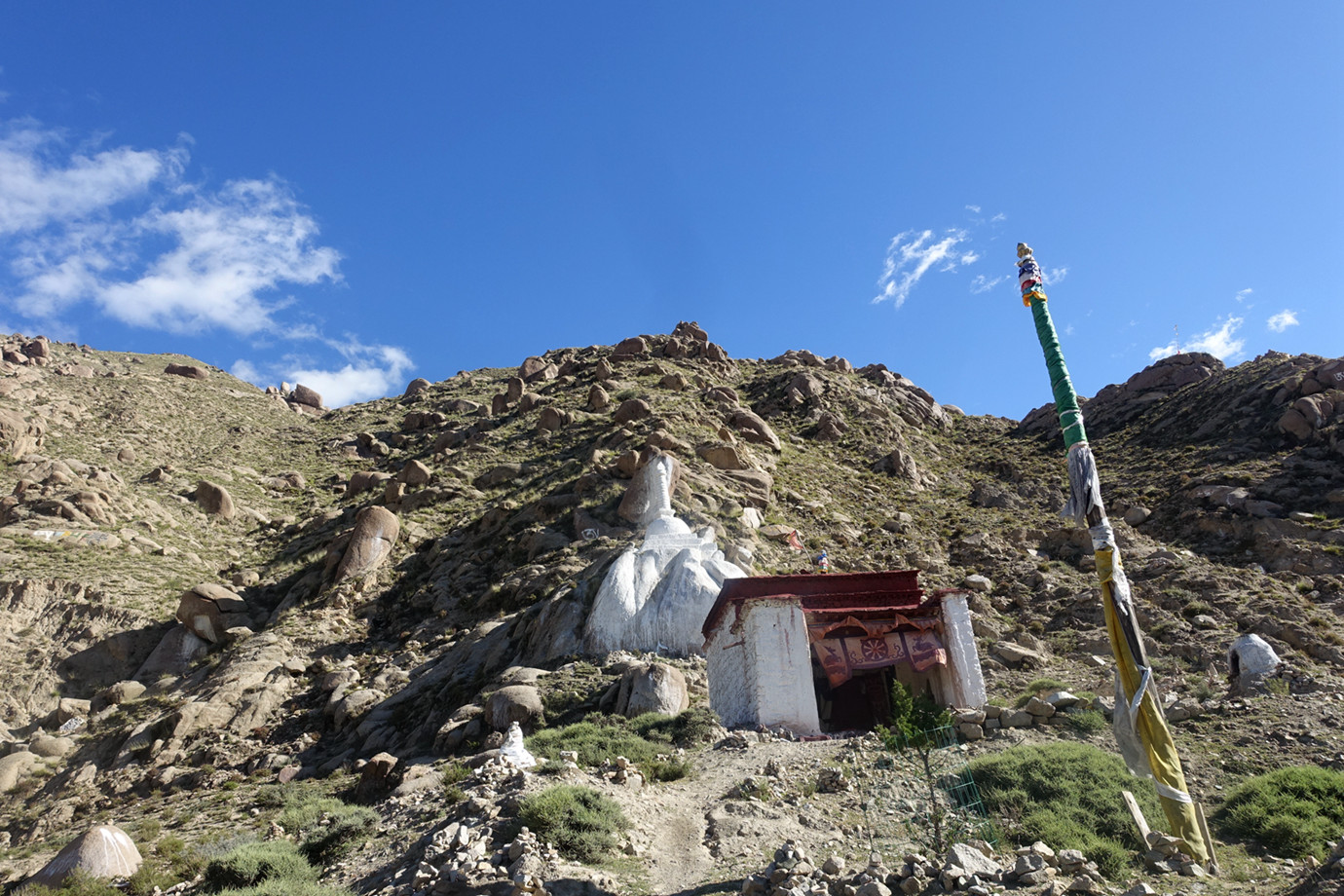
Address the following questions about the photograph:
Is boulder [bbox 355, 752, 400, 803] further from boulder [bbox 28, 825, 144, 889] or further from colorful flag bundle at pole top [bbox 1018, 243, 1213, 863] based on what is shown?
colorful flag bundle at pole top [bbox 1018, 243, 1213, 863]

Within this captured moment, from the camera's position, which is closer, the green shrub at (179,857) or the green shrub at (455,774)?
the green shrub at (179,857)

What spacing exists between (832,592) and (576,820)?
8.97 meters

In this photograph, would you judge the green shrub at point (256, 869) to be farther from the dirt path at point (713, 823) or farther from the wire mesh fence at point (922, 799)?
the wire mesh fence at point (922, 799)

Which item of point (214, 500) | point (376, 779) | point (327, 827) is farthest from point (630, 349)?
point (327, 827)

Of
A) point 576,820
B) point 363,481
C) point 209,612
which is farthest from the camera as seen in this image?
point 363,481

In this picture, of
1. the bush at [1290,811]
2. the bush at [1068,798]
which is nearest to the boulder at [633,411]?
the bush at [1068,798]

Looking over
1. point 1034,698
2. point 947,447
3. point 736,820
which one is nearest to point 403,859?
point 736,820

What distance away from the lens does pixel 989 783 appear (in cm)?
1139

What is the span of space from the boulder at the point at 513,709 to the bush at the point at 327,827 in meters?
4.89

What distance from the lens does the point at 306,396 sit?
83125 mm

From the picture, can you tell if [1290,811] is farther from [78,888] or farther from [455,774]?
[78,888]

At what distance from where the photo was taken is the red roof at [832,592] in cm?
1758

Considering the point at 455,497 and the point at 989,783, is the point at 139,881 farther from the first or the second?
the point at 455,497

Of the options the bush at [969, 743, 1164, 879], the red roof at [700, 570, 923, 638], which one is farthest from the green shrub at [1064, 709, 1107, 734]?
the red roof at [700, 570, 923, 638]
